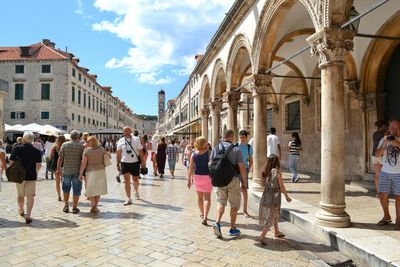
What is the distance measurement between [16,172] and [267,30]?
22.0 feet

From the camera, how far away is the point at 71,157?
7051mm

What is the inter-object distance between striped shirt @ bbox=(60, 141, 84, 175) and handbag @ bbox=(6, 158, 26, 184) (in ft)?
3.08

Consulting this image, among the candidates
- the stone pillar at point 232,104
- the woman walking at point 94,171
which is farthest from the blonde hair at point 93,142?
the stone pillar at point 232,104

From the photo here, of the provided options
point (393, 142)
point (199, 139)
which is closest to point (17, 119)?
point (199, 139)

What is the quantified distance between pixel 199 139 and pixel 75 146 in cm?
287

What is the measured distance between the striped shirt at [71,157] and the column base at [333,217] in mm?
4918

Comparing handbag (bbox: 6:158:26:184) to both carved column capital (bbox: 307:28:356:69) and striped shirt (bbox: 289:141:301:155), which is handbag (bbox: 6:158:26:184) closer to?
carved column capital (bbox: 307:28:356:69)

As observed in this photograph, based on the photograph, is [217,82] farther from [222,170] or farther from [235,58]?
[222,170]

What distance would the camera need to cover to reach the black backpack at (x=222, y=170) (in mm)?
5380

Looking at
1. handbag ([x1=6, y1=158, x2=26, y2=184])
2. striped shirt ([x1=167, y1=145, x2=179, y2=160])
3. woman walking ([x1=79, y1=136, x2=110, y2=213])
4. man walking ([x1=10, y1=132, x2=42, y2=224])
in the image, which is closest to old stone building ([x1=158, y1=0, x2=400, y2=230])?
striped shirt ([x1=167, y1=145, x2=179, y2=160])

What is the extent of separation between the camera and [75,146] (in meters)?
7.13

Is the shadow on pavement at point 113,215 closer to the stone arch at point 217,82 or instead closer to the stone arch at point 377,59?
the stone arch at point 377,59

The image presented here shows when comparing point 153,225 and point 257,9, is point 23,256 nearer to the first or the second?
point 153,225

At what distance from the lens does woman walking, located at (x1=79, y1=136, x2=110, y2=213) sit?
22.7ft
